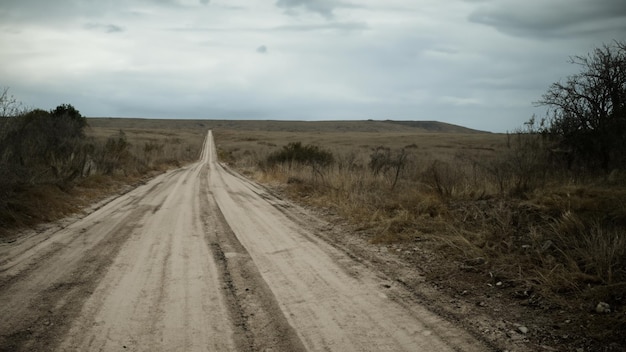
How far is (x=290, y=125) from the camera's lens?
7092 inches

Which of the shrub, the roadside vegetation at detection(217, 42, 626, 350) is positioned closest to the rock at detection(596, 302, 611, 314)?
the roadside vegetation at detection(217, 42, 626, 350)

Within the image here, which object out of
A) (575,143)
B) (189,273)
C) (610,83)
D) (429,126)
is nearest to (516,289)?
(189,273)

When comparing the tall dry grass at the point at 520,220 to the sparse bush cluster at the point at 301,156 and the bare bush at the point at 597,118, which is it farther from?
the sparse bush cluster at the point at 301,156

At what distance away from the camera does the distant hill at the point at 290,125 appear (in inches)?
6521

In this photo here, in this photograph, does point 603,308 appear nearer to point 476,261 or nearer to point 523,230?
point 476,261

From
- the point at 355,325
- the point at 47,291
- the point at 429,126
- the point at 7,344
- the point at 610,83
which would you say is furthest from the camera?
the point at 429,126

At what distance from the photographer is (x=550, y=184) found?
345 inches

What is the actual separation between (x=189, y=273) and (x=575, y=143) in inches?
442

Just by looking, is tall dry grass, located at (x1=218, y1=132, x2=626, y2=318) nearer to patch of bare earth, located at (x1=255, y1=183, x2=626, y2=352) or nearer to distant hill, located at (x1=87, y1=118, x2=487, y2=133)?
patch of bare earth, located at (x1=255, y1=183, x2=626, y2=352)

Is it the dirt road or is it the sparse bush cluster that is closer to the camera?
the dirt road

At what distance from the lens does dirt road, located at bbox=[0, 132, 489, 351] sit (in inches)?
146

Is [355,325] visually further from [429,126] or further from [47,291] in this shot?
[429,126]

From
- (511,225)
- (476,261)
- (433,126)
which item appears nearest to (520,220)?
(511,225)

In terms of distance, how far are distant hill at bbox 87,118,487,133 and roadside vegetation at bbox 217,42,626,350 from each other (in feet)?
492
